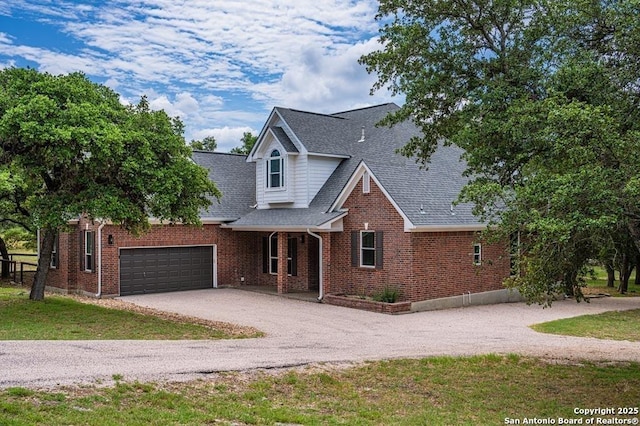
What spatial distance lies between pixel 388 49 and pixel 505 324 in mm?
9409

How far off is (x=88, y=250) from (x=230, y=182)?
735 cm

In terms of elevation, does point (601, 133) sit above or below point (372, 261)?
above

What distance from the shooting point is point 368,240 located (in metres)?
22.3

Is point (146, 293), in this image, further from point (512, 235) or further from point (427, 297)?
point (512, 235)

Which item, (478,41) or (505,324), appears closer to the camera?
(478,41)

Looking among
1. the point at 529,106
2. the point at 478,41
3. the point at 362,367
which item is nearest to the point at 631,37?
the point at 529,106

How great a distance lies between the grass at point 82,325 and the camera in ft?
46.4

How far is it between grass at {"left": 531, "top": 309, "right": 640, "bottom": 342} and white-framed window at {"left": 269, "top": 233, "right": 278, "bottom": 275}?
12.4 metres

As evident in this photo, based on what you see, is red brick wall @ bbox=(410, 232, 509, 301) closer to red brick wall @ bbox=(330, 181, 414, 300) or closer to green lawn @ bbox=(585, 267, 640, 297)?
red brick wall @ bbox=(330, 181, 414, 300)

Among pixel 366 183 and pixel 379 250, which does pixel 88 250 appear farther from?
pixel 379 250

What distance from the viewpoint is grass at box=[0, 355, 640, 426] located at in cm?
763

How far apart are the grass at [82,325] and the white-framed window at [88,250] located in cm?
551

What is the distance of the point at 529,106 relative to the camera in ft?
33.5

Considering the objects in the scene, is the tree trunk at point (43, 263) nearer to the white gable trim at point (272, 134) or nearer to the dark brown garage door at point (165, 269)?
the dark brown garage door at point (165, 269)
